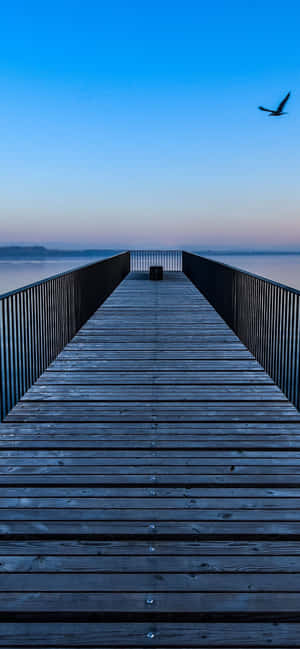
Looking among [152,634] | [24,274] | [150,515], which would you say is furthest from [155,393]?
[24,274]

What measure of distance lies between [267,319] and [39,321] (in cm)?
264

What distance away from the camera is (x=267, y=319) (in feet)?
17.0

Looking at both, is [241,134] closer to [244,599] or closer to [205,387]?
[205,387]

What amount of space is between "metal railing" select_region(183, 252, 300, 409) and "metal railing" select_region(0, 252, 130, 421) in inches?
98.1

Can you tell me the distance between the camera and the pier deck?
5.32ft

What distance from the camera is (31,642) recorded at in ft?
5.03

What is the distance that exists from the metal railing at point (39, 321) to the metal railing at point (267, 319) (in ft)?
8.18

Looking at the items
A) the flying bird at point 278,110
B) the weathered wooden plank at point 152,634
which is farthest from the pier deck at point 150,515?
the flying bird at point 278,110

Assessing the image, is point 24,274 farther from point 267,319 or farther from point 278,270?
point 267,319

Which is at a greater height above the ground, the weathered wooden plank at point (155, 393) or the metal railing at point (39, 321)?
the metal railing at point (39, 321)

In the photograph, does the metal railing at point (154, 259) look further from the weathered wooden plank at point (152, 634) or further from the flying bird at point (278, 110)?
the weathered wooden plank at point (152, 634)

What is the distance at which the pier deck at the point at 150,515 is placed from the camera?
1623 mm

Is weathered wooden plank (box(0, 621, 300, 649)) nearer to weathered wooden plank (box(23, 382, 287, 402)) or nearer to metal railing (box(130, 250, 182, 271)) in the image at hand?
weathered wooden plank (box(23, 382, 287, 402))

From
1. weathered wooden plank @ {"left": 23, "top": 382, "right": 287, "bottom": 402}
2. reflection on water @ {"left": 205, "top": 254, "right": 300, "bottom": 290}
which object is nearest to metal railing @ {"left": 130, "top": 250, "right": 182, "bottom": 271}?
reflection on water @ {"left": 205, "top": 254, "right": 300, "bottom": 290}
